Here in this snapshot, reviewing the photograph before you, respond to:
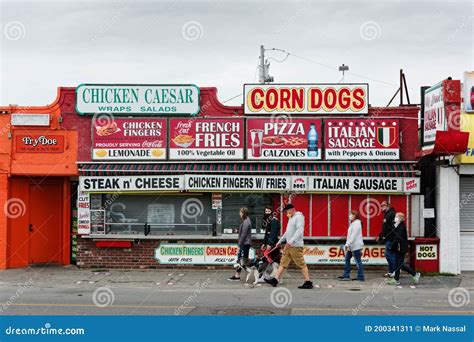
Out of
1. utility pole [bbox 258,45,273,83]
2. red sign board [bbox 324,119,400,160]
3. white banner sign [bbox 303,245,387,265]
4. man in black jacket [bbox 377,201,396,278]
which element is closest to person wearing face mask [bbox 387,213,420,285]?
man in black jacket [bbox 377,201,396,278]

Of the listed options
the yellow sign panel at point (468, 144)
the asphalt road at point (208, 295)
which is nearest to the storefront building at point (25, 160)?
the asphalt road at point (208, 295)

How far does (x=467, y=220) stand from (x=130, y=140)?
9.21 m

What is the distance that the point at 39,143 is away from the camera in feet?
60.0

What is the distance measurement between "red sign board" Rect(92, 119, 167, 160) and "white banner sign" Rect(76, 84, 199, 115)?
12.9 inches

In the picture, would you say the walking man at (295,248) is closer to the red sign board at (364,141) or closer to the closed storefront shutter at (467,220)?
the red sign board at (364,141)

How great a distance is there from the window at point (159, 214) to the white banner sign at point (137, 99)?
91.1 inches

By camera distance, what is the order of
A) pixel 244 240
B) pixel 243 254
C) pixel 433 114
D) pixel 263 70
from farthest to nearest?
pixel 263 70, pixel 433 114, pixel 243 254, pixel 244 240

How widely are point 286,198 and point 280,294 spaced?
4.40 m

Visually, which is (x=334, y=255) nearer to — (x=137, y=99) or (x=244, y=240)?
(x=244, y=240)

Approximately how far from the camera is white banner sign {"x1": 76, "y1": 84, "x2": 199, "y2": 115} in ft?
59.9

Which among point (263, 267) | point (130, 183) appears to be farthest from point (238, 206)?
point (263, 267)

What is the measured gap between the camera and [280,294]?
1389 cm

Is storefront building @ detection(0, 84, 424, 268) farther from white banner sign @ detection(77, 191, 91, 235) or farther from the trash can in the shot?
the trash can

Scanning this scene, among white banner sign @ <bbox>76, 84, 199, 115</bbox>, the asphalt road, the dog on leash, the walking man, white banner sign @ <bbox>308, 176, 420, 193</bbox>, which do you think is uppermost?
white banner sign @ <bbox>76, 84, 199, 115</bbox>
